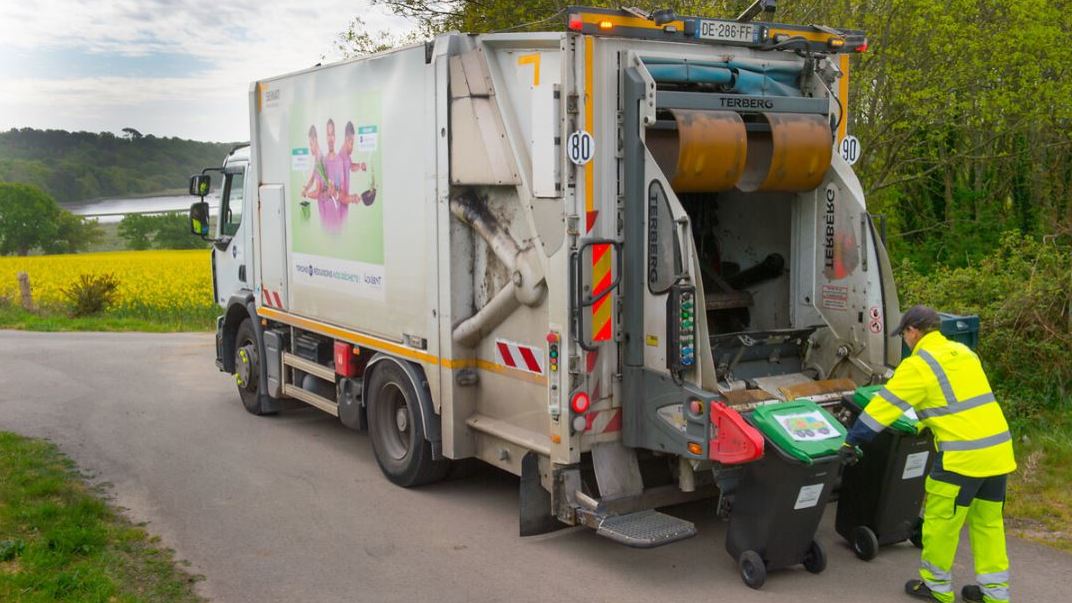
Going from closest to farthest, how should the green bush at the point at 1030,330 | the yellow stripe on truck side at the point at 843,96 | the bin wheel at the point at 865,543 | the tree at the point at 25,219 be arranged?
1. the bin wheel at the point at 865,543
2. the yellow stripe on truck side at the point at 843,96
3. the green bush at the point at 1030,330
4. the tree at the point at 25,219

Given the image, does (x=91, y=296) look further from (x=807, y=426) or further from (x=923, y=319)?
(x=923, y=319)

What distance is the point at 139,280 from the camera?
79.6 feet

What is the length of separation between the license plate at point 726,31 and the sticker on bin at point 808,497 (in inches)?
103

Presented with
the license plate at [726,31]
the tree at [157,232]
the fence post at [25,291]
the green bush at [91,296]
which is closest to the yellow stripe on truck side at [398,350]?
the license plate at [726,31]

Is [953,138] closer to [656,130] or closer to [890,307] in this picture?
[890,307]

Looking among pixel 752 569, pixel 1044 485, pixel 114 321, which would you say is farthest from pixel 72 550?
pixel 114 321

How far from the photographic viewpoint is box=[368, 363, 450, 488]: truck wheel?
7.27 metres

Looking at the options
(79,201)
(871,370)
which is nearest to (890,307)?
(871,370)

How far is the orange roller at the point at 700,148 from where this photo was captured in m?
5.77

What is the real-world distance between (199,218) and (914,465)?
25.2ft

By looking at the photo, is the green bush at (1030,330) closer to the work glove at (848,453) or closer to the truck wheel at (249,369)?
the work glove at (848,453)

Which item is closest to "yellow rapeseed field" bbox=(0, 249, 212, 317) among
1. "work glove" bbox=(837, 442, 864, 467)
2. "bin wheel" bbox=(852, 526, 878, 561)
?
"bin wheel" bbox=(852, 526, 878, 561)

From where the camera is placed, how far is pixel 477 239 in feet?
21.9

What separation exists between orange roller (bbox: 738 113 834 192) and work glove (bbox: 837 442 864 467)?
5.34 feet
